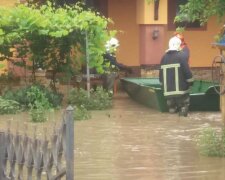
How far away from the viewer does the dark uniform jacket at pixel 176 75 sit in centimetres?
1559

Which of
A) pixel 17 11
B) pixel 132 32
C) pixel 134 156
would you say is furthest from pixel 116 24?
pixel 134 156

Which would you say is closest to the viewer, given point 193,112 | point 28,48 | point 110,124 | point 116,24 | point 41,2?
point 110,124

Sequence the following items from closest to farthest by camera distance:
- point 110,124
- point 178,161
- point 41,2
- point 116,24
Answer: point 178,161 < point 110,124 < point 41,2 < point 116,24

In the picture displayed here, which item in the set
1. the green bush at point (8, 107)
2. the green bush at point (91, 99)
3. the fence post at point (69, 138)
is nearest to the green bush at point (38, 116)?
the green bush at point (8, 107)

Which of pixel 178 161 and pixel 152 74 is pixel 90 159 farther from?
pixel 152 74

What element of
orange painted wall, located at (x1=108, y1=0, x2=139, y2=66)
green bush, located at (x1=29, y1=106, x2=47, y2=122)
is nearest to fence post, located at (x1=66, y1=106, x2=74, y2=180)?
green bush, located at (x1=29, y1=106, x2=47, y2=122)

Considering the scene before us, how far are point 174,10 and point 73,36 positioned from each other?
7005 mm

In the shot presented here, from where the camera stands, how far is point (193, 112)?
16422 mm

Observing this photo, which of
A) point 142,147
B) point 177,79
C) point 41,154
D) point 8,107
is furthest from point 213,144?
point 8,107

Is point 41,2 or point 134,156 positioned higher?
point 41,2

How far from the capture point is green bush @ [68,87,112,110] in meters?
17.0

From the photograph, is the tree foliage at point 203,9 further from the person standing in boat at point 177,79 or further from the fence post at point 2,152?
the fence post at point 2,152

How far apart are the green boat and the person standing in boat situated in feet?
1.11

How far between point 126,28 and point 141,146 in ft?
40.1
